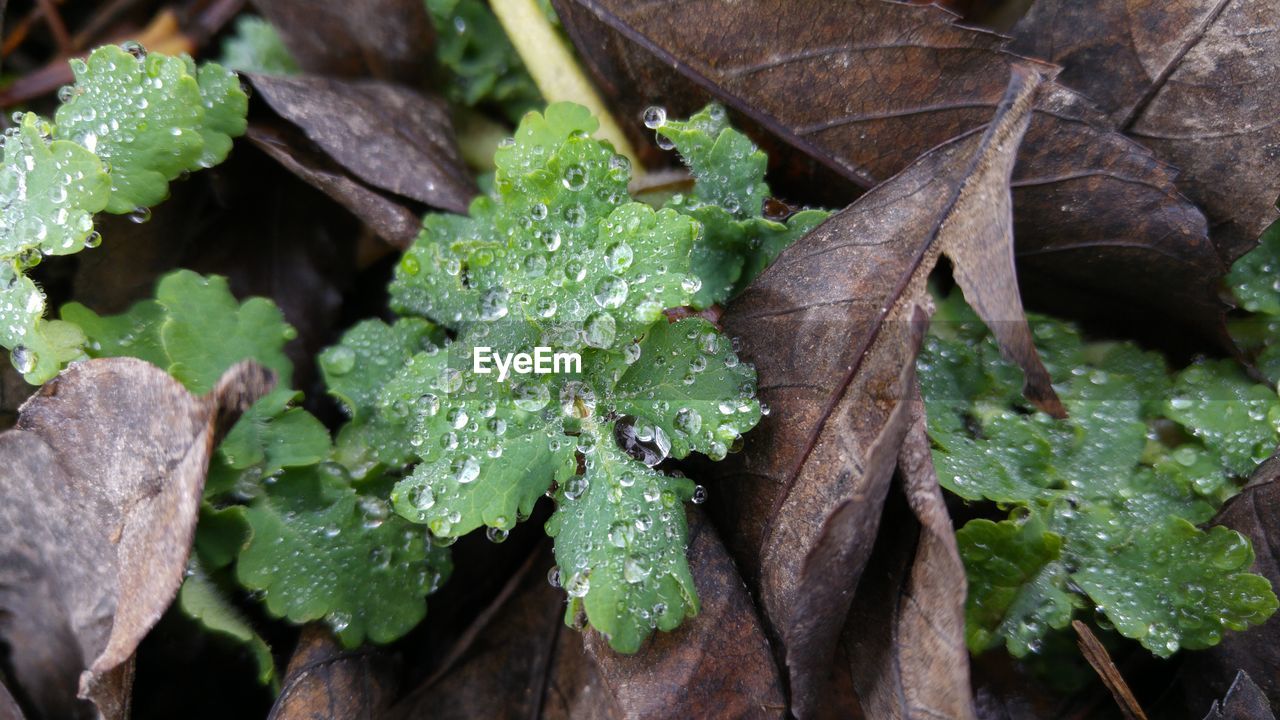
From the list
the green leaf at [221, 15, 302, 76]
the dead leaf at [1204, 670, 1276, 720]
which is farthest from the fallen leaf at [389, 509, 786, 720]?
the green leaf at [221, 15, 302, 76]

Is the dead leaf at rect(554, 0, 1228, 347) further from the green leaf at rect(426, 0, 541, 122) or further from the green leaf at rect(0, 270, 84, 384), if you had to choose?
the green leaf at rect(0, 270, 84, 384)

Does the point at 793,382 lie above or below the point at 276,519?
above

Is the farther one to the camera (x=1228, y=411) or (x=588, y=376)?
(x=1228, y=411)

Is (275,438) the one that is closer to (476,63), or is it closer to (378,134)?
(378,134)

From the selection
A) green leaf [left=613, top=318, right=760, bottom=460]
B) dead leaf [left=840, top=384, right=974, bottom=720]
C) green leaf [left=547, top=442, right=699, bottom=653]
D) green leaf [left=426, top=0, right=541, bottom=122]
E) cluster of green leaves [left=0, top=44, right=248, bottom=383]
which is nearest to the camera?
dead leaf [left=840, top=384, right=974, bottom=720]

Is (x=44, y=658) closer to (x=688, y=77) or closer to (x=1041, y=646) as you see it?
(x=688, y=77)

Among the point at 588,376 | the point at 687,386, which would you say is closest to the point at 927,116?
the point at 687,386

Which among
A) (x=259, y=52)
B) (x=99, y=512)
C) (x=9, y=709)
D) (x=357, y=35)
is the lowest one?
(x=9, y=709)
